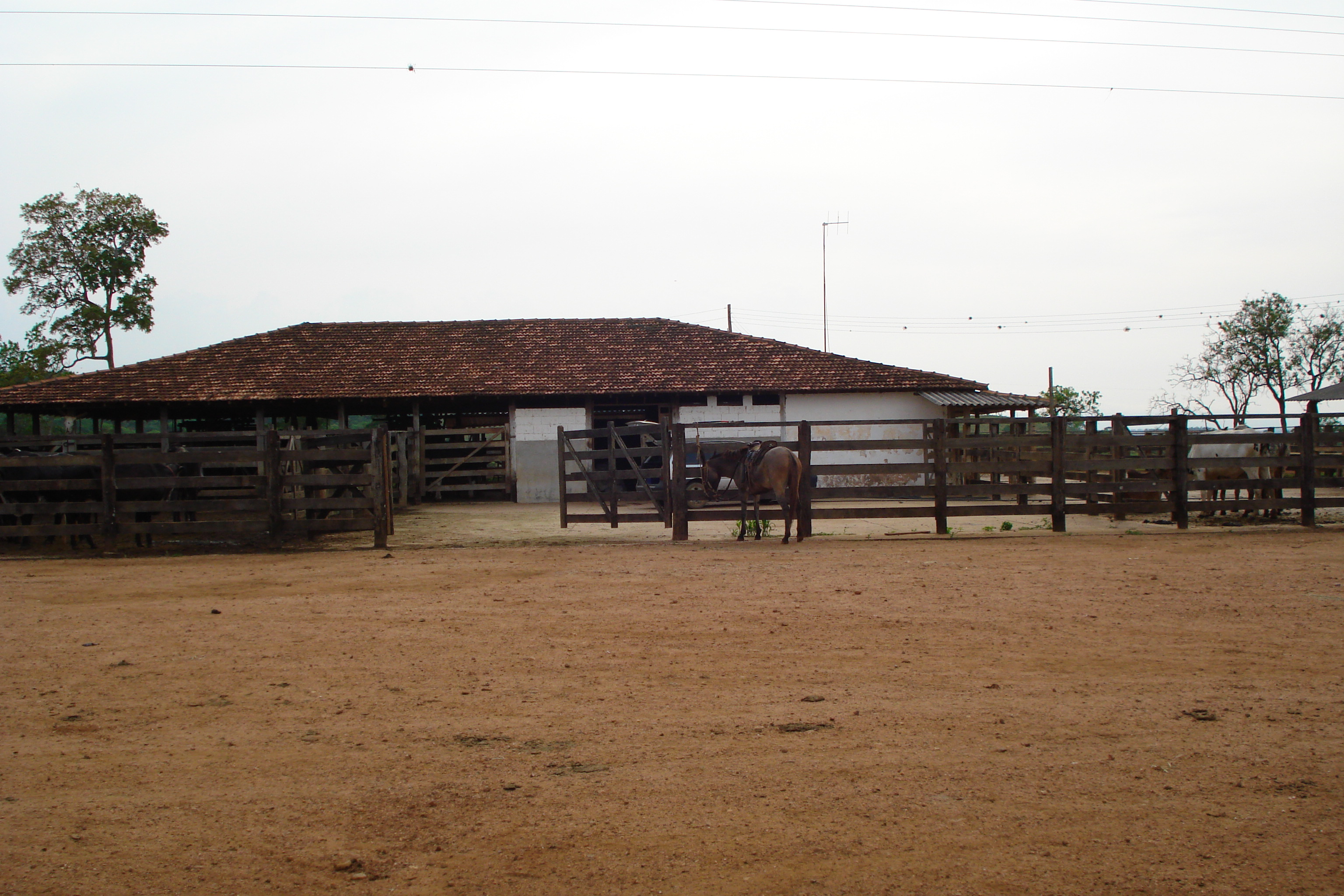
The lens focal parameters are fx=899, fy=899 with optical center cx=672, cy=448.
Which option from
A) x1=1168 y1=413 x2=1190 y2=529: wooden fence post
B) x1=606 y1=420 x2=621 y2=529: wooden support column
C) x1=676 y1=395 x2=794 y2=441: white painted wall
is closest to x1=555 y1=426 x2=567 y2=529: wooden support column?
x1=606 y1=420 x2=621 y2=529: wooden support column

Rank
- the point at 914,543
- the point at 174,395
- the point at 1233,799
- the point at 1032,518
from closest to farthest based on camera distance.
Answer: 1. the point at 1233,799
2. the point at 914,543
3. the point at 1032,518
4. the point at 174,395

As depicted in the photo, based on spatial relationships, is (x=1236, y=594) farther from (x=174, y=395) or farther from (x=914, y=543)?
(x=174, y=395)

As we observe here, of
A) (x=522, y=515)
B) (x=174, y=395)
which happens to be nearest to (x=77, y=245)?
(x=174, y=395)

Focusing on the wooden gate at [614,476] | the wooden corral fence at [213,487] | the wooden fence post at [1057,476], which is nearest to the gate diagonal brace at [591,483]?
the wooden gate at [614,476]

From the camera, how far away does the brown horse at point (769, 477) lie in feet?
40.0

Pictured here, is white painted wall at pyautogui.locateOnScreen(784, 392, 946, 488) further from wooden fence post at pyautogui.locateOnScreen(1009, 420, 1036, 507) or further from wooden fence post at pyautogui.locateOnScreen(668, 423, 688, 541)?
wooden fence post at pyautogui.locateOnScreen(668, 423, 688, 541)

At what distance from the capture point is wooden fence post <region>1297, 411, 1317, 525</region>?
1285 cm

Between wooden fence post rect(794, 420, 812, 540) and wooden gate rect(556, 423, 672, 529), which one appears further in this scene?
wooden gate rect(556, 423, 672, 529)

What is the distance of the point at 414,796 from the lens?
356 centimetres

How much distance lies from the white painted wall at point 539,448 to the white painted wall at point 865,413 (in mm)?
6291

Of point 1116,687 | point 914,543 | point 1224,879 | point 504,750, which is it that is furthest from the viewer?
point 914,543

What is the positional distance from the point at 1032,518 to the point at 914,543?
548 centimetres

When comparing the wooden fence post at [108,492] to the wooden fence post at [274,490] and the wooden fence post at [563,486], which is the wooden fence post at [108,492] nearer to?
the wooden fence post at [274,490]

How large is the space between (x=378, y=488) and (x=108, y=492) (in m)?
3.68
